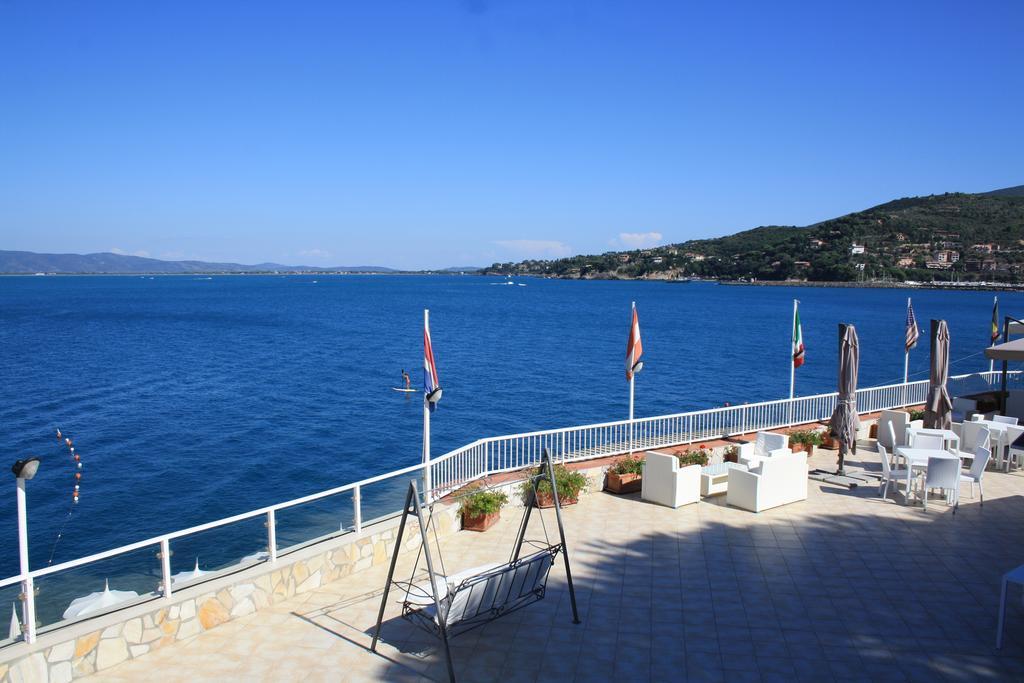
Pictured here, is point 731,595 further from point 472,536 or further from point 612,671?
point 472,536

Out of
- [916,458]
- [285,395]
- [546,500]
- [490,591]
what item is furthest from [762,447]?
[285,395]

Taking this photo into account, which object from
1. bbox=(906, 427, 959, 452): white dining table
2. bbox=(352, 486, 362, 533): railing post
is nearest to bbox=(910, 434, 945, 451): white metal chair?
bbox=(906, 427, 959, 452): white dining table

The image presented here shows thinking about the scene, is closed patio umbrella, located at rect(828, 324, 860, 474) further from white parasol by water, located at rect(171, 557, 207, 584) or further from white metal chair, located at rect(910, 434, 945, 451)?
white parasol by water, located at rect(171, 557, 207, 584)

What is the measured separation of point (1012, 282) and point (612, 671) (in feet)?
509

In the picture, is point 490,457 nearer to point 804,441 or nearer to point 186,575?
point 186,575

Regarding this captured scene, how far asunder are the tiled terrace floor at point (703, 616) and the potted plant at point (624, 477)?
3.41ft

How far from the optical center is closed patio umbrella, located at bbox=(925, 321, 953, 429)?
533 inches

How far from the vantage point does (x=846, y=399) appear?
500 inches

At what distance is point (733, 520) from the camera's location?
34.6 feet

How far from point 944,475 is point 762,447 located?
2.90 metres

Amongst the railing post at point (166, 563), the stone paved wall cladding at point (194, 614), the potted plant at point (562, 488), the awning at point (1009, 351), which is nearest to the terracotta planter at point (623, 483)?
the potted plant at point (562, 488)

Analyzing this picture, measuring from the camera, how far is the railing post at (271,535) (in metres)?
7.70

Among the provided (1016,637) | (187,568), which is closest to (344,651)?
(187,568)

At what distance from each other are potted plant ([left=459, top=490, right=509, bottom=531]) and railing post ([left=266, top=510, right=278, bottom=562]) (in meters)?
2.80
